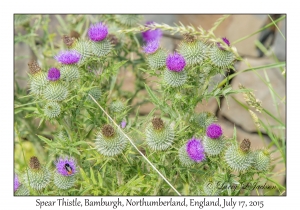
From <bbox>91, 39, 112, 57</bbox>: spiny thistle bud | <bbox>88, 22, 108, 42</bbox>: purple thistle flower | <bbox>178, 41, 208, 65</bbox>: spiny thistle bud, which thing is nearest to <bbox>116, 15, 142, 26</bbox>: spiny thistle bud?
<bbox>88, 22, 108, 42</bbox>: purple thistle flower

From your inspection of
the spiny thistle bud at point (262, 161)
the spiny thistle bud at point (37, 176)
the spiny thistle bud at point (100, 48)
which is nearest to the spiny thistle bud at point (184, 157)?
the spiny thistle bud at point (262, 161)

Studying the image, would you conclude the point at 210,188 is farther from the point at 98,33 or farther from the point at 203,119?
the point at 98,33

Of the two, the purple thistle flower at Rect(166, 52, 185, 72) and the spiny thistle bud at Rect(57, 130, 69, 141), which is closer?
the purple thistle flower at Rect(166, 52, 185, 72)

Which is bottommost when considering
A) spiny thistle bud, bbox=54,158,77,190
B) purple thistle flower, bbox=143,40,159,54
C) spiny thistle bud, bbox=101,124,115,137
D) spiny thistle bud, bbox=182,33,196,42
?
spiny thistle bud, bbox=54,158,77,190

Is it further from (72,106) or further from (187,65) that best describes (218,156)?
(72,106)

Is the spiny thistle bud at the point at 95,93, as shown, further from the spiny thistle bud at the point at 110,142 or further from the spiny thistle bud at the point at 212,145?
the spiny thistle bud at the point at 212,145

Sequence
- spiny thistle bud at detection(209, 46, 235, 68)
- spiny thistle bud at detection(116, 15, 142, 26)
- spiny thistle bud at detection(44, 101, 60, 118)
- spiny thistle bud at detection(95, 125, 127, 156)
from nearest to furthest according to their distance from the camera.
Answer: spiny thistle bud at detection(95, 125, 127, 156)
spiny thistle bud at detection(44, 101, 60, 118)
spiny thistle bud at detection(209, 46, 235, 68)
spiny thistle bud at detection(116, 15, 142, 26)

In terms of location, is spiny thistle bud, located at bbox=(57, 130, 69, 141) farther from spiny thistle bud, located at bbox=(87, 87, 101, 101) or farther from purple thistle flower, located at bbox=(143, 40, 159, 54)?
purple thistle flower, located at bbox=(143, 40, 159, 54)
